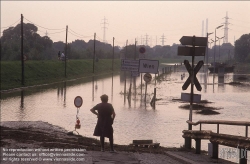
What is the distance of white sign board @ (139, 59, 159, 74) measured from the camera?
3002 cm

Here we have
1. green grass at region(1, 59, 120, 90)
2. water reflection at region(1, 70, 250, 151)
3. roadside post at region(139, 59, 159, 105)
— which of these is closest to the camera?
water reflection at region(1, 70, 250, 151)

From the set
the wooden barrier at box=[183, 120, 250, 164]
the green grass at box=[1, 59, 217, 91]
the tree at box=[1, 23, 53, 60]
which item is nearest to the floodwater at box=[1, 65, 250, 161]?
the wooden barrier at box=[183, 120, 250, 164]

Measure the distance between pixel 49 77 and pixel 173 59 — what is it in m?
121

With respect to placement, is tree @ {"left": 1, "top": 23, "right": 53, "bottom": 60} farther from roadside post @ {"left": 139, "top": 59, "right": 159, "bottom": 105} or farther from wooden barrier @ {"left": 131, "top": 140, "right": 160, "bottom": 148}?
wooden barrier @ {"left": 131, "top": 140, "right": 160, "bottom": 148}

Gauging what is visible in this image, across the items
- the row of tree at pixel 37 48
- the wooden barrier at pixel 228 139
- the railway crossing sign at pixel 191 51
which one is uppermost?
the row of tree at pixel 37 48

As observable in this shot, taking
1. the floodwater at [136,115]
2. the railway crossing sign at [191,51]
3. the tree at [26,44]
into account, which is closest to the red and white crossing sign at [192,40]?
the railway crossing sign at [191,51]

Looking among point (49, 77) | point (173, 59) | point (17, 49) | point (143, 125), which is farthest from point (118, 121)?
point (173, 59)

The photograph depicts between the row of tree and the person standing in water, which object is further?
the row of tree

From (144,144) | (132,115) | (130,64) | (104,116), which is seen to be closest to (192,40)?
(144,144)

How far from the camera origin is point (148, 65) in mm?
30219

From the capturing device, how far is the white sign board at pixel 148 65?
3002cm

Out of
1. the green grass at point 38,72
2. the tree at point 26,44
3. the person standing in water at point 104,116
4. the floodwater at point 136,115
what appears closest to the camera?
the person standing in water at point 104,116

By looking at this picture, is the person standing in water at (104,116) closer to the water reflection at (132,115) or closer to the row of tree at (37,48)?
the water reflection at (132,115)

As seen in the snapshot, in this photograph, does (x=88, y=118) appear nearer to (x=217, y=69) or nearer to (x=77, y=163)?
(x=77, y=163)
